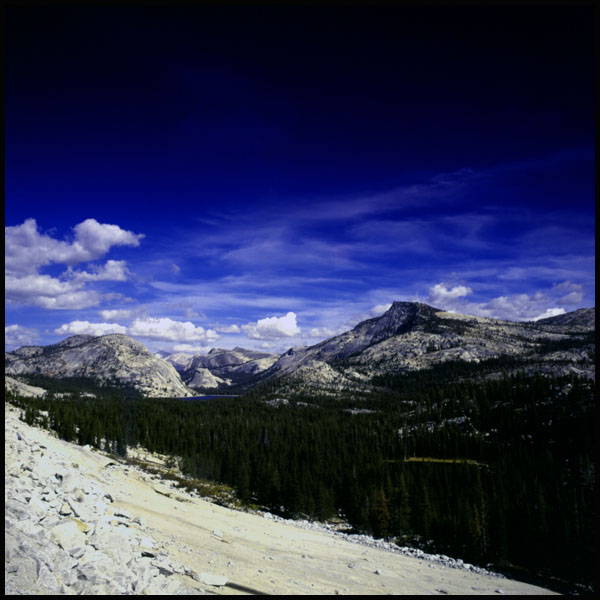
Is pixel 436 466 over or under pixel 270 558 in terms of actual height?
under

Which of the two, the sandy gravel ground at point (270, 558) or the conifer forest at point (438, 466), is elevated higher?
the sandy gravel ground at point (270, 558)

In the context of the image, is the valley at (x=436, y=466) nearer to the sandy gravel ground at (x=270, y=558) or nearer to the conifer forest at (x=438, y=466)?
the conifer forest at (x=438, y=466)

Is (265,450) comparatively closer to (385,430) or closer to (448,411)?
(385,430)

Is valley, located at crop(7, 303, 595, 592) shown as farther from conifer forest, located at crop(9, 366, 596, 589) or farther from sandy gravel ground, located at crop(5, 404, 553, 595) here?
sandy gravel ground, located at crop(5, 404, 553, 595)

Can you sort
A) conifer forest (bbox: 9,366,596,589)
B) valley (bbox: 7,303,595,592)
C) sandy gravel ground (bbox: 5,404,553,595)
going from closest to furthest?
sandy gravel ground (bbox: 5,404,553,595) → valley (bbox: 7,303,595,592) → conifer forest (bbox: 9,366,596,589)

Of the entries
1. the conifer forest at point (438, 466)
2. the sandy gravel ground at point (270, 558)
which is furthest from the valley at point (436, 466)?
the sandy gravel ground at point (270, 558)

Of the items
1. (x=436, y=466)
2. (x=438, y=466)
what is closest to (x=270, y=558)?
(x=436, y=466)

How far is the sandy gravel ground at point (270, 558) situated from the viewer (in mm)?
23406

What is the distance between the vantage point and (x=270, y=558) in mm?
28906

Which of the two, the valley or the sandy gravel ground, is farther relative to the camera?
the valley

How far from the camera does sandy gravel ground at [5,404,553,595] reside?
2341 centimetres

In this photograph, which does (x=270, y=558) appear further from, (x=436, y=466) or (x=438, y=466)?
(x=438, y=466)

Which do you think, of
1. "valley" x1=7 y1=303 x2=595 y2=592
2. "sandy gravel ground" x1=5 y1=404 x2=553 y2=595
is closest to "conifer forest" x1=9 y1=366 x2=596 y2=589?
"valley" x1=7 y1=303 x2=595 y2=592

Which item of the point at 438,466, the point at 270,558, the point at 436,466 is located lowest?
the point at 438,466
